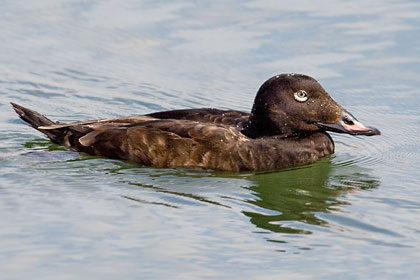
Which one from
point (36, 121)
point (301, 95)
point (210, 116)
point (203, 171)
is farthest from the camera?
point (36, 121)

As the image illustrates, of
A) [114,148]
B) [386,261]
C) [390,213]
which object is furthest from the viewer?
[114,148]

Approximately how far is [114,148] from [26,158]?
2.81 ft

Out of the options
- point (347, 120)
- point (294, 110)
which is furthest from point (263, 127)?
point (347, 120)

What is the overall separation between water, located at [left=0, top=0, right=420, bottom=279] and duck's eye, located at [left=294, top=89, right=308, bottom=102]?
66 cm

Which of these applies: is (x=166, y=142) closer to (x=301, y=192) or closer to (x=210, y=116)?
(x=210, y=116)

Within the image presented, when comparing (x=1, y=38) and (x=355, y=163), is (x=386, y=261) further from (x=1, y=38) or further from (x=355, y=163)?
(x=1, y=38)

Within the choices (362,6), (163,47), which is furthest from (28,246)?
(362,6)

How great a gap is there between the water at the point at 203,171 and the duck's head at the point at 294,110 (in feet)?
1.43

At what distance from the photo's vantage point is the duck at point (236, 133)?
28.5ft

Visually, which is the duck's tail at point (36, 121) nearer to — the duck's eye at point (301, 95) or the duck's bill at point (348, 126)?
the duck's eye at point (301, 95)

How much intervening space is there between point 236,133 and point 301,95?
2.47ft

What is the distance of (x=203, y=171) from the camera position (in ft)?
28.2

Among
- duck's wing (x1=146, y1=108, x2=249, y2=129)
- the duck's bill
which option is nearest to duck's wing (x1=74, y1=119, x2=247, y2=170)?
duck's wing (x1=146, y1=108, x2=249, y2=129)

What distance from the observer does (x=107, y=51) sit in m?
12.7
